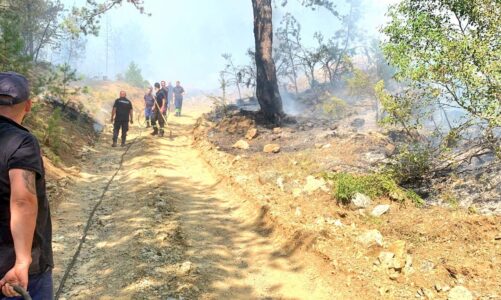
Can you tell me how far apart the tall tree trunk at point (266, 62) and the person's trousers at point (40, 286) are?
451 inches

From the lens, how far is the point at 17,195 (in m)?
2.12

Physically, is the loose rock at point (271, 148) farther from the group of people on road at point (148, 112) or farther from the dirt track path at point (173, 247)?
the group of people on road at point (148, 112)

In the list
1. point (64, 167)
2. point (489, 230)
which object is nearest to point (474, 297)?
point (489, 230)

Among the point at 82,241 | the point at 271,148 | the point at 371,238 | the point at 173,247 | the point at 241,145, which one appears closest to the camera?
the point at 371,238

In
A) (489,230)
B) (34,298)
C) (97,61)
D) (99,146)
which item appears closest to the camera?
(34,298)

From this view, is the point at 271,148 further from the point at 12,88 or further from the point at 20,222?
the point at 20,222

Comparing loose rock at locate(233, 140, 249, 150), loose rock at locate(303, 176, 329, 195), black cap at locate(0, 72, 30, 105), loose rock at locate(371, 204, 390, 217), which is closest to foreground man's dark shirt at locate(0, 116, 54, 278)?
black cap at locate(0, 72, 30, 105)

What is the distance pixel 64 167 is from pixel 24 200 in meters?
7.77

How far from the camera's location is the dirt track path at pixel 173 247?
4.67m

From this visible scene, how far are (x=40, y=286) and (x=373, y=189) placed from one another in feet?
17.8

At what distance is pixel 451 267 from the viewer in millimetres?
4488

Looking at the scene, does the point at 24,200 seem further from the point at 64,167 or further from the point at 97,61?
the point at 97,61

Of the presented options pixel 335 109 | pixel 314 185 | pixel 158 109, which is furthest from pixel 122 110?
pixel 335 109

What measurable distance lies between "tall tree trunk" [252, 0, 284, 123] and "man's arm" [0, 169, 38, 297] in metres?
11.6
